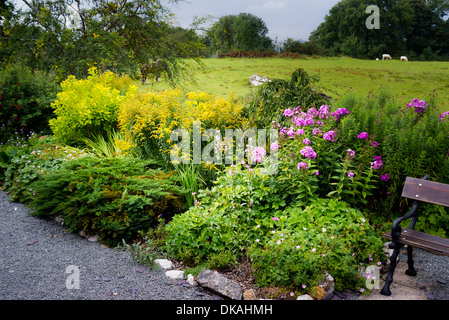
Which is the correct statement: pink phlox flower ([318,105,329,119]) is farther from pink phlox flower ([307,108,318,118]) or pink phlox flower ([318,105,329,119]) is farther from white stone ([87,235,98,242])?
white stone ([87,235,98,242])

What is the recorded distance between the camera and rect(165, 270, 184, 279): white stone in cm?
299

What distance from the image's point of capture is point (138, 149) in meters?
5.63

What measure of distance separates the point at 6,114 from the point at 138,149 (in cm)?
408

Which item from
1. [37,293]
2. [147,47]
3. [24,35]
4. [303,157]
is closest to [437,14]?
[147,47]

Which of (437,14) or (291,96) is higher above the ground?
(437,14)

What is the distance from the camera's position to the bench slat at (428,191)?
2898mm

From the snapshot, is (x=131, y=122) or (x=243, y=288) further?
(x=131, y=122)

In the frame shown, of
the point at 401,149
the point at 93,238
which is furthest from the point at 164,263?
the point at 401,149

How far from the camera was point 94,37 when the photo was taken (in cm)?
848

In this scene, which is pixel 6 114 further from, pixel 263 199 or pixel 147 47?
pixel 263 199

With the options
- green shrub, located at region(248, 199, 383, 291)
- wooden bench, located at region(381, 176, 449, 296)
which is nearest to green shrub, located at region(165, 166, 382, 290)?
green shrub, located at region(248, 199, 383, 291)

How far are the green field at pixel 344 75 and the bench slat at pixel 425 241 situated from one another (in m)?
5.40

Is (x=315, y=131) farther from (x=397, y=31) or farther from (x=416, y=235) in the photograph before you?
(x=397, y=31)

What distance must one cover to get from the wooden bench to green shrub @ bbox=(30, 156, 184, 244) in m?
2.41
